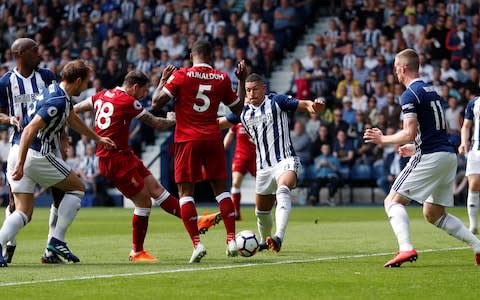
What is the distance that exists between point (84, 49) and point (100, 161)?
1996 centimetres

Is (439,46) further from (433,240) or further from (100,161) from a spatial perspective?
(100,161)

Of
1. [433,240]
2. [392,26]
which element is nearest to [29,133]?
[433,240]

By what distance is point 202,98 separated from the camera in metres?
11.7

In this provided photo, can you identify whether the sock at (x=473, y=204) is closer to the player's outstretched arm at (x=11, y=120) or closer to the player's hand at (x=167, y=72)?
the player's hand at (x=167, y=72)

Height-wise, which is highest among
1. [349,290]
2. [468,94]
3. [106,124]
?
[106,124]

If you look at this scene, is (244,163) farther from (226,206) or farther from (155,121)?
(155,121)

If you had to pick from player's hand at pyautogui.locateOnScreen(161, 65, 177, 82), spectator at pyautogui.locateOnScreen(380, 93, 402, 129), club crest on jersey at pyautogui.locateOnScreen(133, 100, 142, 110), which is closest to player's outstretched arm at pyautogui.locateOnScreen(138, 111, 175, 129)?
club crest on jersey at pyautogui.locateOnScreen(133, 100, 142, 110)

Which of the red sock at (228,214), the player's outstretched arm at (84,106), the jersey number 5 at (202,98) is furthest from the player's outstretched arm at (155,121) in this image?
the red sock at (228,214)

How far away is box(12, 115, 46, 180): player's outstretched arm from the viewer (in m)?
10.6

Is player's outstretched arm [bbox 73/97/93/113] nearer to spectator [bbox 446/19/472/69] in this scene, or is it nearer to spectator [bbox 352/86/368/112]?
spectator [bbox 352/86/368/112]

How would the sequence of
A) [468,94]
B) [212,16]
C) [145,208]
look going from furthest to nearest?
[212,16], [468,94], [145,208]

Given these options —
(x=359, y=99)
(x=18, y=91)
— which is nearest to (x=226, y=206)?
(x=18, y=91)

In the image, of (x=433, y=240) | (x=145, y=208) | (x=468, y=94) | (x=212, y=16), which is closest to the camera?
(x=145, y=208)

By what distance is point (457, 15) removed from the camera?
2839 cm
